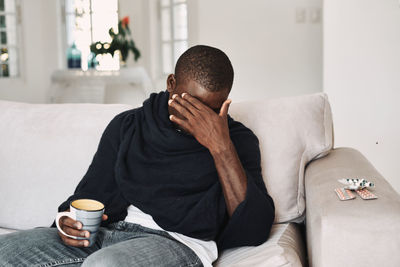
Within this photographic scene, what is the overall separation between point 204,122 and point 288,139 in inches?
16.3

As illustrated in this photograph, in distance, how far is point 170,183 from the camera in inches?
50.3

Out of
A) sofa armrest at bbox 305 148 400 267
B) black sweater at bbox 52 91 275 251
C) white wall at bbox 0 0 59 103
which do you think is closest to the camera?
sofa armrest at bbox 305 148 400 267

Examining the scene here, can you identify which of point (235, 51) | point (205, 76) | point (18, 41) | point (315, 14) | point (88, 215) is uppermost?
point (315, 14)

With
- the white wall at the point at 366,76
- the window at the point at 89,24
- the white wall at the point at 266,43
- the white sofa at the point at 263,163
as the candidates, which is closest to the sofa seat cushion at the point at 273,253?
the white sofa at the point at 263,163

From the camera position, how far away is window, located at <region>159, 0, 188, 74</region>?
5.18 m

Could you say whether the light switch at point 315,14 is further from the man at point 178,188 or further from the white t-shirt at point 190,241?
the white t-shirt at point 190,241

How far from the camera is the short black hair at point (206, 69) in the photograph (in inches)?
49.0

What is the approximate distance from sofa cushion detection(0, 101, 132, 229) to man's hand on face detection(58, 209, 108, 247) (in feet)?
1.41

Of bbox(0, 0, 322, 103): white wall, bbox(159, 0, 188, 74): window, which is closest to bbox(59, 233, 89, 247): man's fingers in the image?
bbox(0, 0, 322, 103): white wall

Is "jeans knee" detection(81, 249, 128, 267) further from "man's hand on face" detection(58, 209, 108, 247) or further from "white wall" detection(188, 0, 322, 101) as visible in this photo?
"white wall" detection(188, 0, 322, 101)

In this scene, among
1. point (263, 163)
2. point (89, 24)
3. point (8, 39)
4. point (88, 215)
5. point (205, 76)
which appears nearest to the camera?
point (88, 215)

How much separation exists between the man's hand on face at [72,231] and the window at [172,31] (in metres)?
4.09

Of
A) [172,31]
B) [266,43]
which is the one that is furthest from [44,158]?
[172,31]

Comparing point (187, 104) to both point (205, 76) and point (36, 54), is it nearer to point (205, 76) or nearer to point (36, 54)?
point (205, 76)
